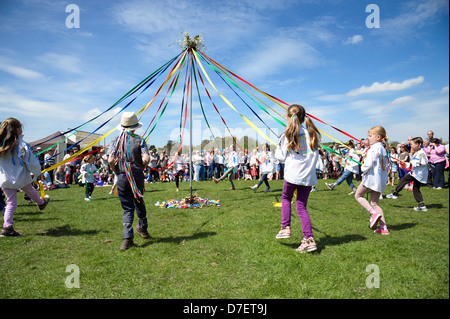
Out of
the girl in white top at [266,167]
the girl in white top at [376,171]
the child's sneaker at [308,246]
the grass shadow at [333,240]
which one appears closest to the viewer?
the child's sneaker at [308,246]

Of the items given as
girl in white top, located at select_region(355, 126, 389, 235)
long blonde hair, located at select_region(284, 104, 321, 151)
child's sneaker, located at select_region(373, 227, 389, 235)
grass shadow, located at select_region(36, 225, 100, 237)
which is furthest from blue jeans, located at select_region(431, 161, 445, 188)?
grass shadow, located at select_region(36, 225, 100, 237)

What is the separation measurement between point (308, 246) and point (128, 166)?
10.1ft

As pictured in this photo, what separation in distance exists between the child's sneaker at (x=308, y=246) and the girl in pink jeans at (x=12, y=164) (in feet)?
16.6

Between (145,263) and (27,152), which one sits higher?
(27,152)

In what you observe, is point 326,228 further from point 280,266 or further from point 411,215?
point 411,215

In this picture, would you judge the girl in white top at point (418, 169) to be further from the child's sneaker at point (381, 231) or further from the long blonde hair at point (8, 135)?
the long blonde hair at point (8, 135)

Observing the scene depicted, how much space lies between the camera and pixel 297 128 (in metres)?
4.15

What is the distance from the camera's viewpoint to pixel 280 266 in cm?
359

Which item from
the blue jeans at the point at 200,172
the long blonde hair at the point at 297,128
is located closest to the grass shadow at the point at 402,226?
the long blonde hair at the point at 297,128

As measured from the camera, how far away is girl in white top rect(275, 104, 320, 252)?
407 cm

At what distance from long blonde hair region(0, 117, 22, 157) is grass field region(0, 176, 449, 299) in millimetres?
1685

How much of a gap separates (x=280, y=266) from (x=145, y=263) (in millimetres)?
1874

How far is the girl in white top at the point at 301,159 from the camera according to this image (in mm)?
4074
